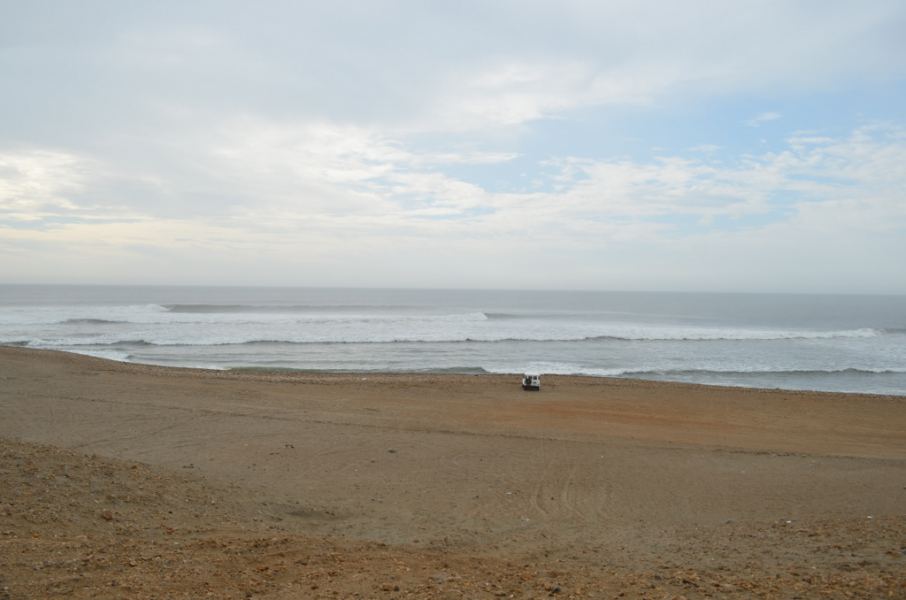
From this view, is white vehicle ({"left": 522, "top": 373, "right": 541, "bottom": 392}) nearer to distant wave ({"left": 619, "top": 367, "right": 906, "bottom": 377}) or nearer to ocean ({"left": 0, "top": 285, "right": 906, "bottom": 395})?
ocean ({"left": 0, "top": 285, "right": 906, "bottom": 395})

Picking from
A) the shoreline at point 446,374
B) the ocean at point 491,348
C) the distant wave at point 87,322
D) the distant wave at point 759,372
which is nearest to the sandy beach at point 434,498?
the shoreline at point 446,374

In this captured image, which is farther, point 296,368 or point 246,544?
point 296,368

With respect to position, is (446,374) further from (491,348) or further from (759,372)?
(759,372)

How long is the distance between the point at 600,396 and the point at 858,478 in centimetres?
957

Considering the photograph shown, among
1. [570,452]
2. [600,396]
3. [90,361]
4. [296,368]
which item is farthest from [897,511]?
[90,361]

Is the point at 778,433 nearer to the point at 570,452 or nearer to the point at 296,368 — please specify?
the point at 570,452

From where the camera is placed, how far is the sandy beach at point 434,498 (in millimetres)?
4941

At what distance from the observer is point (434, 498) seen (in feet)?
28.0

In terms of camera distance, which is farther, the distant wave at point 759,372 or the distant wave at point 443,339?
the distant wave at point 443,339

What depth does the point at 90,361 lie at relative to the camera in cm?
2411

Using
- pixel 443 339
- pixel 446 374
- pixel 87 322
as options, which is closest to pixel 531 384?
pixel 446 374

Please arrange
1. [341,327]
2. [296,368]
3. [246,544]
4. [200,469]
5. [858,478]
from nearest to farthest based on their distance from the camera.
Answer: [246,544] → [200,469] → [858,478] → [296,368] → [341,327]

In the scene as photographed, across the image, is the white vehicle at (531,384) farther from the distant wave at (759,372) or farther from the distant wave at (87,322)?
the distant wave at (87,322)

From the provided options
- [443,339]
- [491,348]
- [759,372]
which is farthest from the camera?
[443,339]
